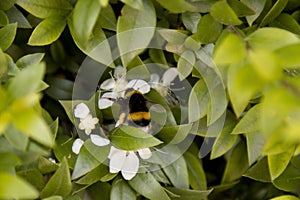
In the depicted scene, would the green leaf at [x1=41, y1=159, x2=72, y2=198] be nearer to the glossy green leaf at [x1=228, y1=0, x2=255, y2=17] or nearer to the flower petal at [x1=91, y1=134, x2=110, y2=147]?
the flower petal at [x1=91, y1=134, x2=110, y2=147]

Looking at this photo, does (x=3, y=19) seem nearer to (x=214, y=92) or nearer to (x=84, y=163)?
(x=84, y=163)

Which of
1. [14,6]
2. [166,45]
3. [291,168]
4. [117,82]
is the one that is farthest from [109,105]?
[291,168]

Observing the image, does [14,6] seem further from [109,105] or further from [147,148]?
[147,148]

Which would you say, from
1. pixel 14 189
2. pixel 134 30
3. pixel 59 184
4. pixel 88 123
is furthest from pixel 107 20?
pixel 14 189

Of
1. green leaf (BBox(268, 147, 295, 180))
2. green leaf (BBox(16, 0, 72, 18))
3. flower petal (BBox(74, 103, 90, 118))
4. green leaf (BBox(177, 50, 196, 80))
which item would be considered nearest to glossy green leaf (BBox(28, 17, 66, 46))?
green leaf (BBox(16, 0, 72, 18))

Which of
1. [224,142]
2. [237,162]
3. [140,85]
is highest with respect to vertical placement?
[140,85]

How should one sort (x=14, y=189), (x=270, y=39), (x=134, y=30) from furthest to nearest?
(x=134, y=30), (x=270, y=39), (x=14, y=189)

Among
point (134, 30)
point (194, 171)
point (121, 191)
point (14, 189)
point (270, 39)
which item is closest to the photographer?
point (14, 189)
